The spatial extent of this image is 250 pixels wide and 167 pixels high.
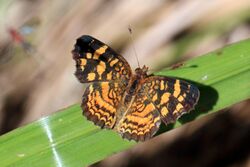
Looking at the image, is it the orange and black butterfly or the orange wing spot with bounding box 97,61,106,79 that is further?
the orange wing spot with bounding box 97,61,106,79

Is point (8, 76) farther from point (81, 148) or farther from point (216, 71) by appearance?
point (216, 71)

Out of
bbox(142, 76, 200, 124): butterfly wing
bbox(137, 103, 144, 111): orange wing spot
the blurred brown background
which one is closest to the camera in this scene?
bbox(142, 76, 200, 124): butterfly wing

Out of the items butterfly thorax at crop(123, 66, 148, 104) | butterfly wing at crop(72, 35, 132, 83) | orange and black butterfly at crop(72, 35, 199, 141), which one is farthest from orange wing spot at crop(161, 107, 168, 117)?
butterfly wing at crop(72, 35, 132, 83)

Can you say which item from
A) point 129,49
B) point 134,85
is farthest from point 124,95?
point 129,49

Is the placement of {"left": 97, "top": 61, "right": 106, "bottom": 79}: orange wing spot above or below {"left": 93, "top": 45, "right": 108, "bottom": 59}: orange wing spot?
below

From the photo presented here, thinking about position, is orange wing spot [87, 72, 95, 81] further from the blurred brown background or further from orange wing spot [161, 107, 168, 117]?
the blurred brown background

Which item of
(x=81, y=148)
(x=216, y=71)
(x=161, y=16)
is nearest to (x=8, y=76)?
(x=161, y=16)

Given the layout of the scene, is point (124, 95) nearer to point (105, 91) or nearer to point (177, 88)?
point (105, 91)
